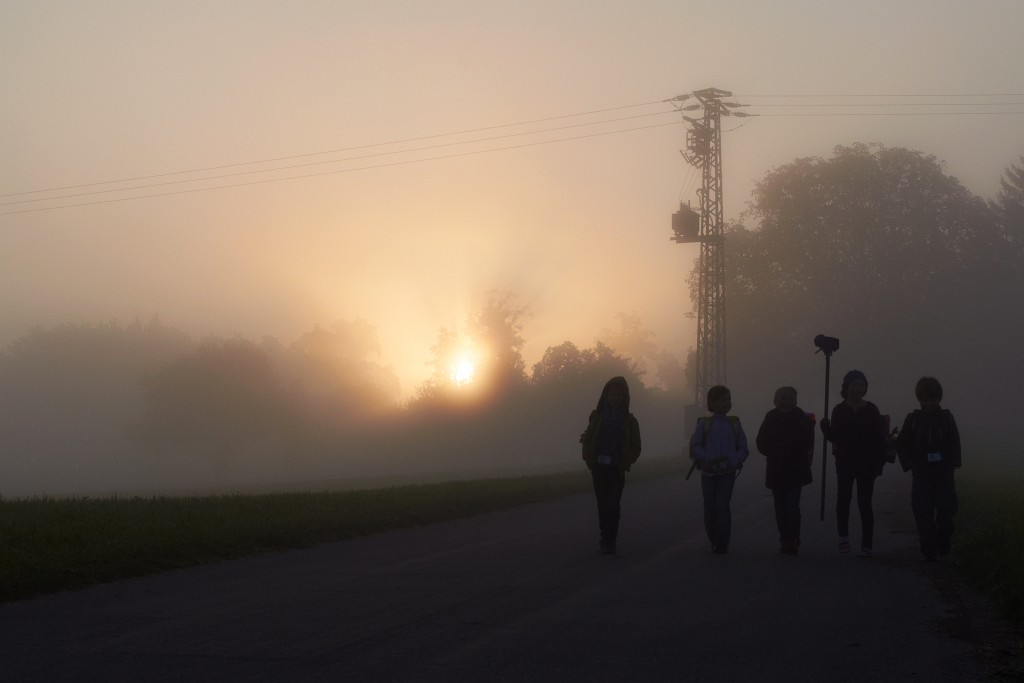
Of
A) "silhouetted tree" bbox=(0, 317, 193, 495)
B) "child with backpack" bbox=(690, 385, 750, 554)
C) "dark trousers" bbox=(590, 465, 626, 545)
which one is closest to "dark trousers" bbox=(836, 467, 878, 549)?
"child with backpack" bbox=(690, 385, 750, 554)

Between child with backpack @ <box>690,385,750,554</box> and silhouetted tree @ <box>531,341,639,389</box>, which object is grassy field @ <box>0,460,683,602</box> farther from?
silhouetted tree @ <box>531,341,639,389</box>

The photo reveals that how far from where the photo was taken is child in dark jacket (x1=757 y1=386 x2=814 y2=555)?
1362 centimetres

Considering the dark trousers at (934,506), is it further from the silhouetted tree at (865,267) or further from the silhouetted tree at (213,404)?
the silhouetted tree at (213,404)

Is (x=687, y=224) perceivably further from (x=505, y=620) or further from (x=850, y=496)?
(x=505, y=620)

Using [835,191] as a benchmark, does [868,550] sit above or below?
below

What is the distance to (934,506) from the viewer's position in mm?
12984

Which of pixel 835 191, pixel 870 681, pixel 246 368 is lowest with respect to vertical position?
pixel 870 681

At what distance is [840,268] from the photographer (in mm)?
68188

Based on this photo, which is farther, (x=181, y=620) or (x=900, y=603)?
(x=900, y=603)

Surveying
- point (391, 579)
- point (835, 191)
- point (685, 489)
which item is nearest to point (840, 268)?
point (835, 191)

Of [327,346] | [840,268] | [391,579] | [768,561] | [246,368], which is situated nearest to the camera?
[391,579]

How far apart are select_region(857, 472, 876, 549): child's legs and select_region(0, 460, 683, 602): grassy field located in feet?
21.4

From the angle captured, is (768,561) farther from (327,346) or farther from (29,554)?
(327,346)

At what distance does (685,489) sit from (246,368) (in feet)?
259
